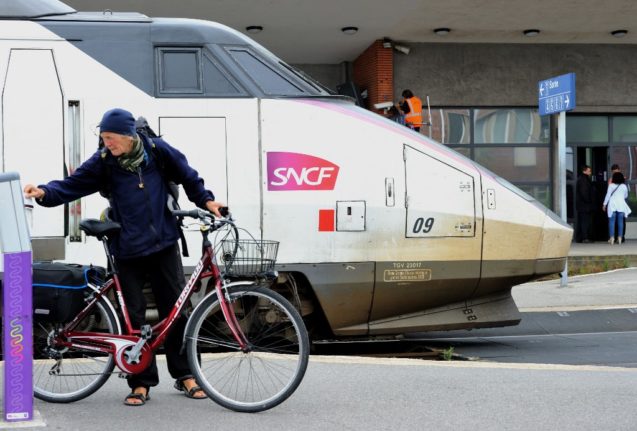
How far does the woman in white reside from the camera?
21.5 m

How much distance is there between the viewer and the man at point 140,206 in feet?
17.6

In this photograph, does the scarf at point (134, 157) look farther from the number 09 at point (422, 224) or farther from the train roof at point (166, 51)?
the number 09 at point (422, 224)

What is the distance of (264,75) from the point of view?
8.45m

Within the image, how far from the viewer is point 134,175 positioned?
5.42m

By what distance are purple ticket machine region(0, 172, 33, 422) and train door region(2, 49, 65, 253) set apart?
10.3ft

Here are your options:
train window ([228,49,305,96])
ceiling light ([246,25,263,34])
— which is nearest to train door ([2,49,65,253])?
A: train window ([228,49,305,96])

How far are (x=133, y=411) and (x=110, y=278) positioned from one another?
77 centimetres

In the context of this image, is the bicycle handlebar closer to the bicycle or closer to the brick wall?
the bicycle

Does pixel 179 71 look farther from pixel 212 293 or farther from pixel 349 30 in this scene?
pixel 349 30

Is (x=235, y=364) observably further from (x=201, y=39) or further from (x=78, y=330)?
(x=201, y=39)

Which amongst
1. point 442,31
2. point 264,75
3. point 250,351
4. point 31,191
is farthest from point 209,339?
point 442,31

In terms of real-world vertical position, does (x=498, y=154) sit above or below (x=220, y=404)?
above

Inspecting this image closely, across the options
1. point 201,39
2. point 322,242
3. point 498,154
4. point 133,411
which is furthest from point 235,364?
point 498,154

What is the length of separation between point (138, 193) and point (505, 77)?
1867 centimetres
